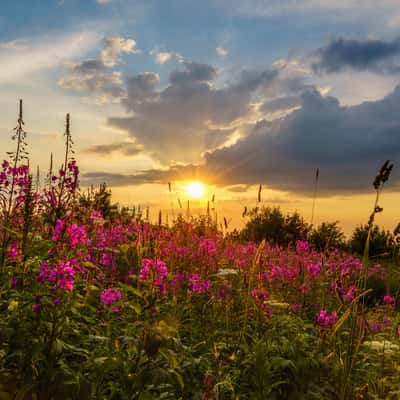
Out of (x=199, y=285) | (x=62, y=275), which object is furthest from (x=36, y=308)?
(x=199, y=285)

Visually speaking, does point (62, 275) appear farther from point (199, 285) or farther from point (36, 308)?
point (199, 285)

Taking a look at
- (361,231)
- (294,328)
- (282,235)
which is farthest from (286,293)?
(361,231)

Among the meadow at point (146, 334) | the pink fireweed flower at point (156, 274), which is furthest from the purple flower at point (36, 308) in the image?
the pink fireweed flower at point (156, 274)

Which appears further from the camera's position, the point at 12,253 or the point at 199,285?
the point at 199,285

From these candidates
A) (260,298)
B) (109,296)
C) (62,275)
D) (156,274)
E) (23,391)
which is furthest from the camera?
(260,298)

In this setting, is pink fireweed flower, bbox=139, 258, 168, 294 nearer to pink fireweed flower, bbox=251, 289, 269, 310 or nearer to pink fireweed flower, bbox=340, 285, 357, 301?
pink fireweed flower, bbox=251, 289, 269, 310

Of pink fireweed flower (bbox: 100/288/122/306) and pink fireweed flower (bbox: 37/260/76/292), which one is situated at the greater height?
pink fireweed flower (bbox: 37/260/76/292)

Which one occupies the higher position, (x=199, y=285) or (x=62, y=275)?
(x=62, y=275)

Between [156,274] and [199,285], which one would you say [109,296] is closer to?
[156,274]

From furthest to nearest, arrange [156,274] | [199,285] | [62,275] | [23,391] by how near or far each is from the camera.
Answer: [199,285] → [156,274] → [62,275] → [23,391]

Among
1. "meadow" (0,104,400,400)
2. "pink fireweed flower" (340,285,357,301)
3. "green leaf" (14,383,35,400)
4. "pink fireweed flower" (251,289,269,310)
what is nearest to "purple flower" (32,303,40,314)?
"meadow" (0,104,400,400)

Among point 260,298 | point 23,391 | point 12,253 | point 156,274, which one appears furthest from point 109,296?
point 260,298

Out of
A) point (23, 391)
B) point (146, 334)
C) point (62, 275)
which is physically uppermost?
point (62, 275)

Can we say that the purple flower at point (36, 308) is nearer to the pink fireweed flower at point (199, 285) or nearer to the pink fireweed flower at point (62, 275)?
the pink fireweed flower at point (62, 275)
